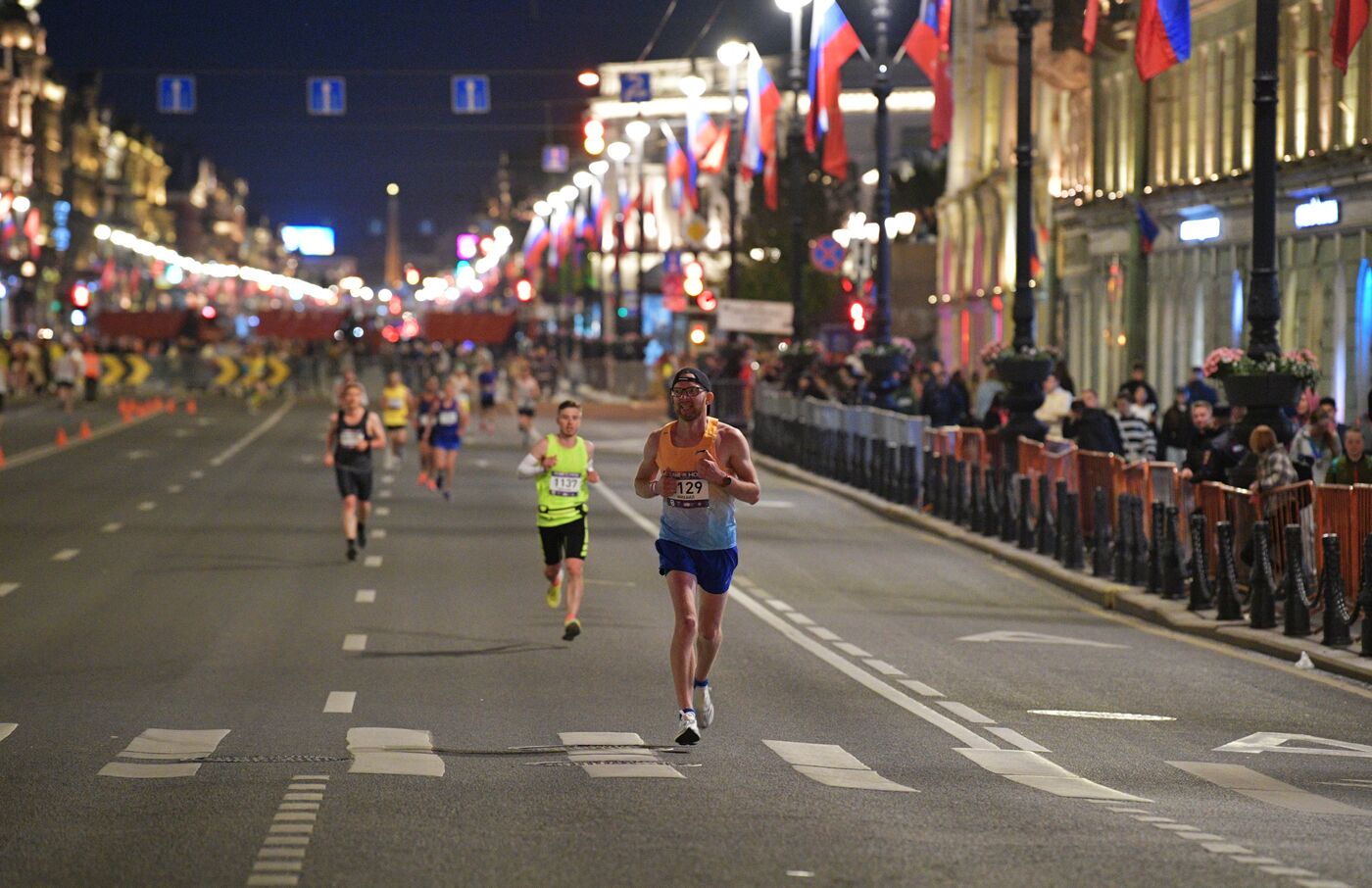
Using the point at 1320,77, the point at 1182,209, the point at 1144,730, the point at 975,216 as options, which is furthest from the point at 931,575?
the point at 975,216

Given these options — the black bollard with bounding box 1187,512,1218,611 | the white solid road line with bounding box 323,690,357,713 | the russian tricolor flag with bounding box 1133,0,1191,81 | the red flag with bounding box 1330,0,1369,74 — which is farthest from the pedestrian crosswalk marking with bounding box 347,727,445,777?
the russian tricolor flag with bounding box 1133,0,1191,81

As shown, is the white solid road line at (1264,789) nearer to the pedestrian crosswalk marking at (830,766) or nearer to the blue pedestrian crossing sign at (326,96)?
the pedestrian crosswalk marking at (830,766)

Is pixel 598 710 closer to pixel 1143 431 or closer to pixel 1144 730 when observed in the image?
pixel 1144 730

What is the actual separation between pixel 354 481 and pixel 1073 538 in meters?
6.84

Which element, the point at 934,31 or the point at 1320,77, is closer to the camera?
the point at 1320,77

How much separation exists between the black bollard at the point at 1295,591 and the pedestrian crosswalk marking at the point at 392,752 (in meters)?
7.40

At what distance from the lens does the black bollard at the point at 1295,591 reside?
17547mm

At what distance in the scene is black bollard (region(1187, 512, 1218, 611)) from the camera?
64.5 feet

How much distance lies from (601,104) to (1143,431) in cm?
11109

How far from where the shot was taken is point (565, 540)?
59.3 ft

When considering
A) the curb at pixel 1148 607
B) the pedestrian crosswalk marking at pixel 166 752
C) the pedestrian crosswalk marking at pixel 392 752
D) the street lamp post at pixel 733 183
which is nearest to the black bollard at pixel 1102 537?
the curb at pixel 1148 607

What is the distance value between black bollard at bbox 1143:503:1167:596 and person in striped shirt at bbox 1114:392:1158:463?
5684mm

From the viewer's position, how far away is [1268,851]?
8977 mm

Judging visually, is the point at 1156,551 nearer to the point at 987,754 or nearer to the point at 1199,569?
the point at 1199,569
